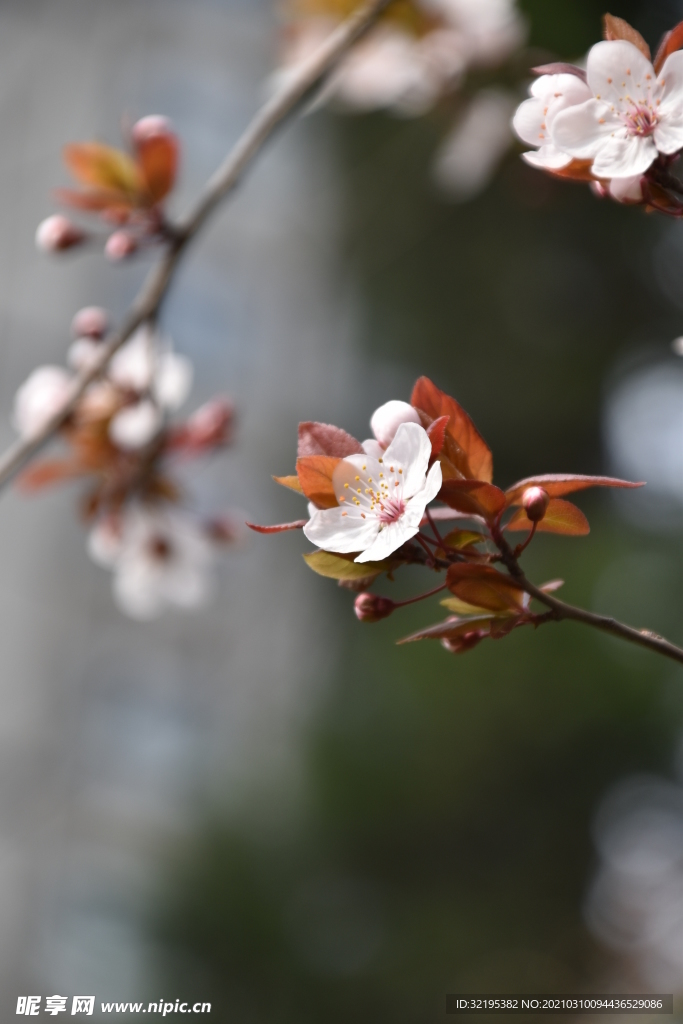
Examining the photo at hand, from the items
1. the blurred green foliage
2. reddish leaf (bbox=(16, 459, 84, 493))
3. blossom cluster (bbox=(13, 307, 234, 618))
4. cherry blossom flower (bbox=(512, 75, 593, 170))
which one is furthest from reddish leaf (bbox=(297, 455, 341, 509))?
the blurred green foliage

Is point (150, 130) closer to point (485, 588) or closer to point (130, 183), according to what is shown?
A: point (130, 183)

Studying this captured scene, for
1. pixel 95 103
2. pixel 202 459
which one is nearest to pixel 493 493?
pixel 202 459

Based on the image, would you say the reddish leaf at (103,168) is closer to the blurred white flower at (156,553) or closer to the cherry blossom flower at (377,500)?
the blurred white flower at (156,553)

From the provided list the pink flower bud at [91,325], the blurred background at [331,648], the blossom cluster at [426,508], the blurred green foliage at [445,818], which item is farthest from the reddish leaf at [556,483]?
the blurred green foliage at [445,818]

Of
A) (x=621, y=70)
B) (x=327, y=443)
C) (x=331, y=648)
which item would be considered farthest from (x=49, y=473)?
(x=331, y=648)

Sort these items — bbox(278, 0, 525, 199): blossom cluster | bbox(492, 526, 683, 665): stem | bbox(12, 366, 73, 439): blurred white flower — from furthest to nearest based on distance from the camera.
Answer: bbox(278, 0, 525, 199): blossom cluster < bbox(12, 366, 73, 439): blurred white flower < bbox(492, 526, 683, 665): stem

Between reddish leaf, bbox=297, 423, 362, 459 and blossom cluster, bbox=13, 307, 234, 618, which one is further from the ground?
reddish leaf, bbox=297, 423, 362, 459

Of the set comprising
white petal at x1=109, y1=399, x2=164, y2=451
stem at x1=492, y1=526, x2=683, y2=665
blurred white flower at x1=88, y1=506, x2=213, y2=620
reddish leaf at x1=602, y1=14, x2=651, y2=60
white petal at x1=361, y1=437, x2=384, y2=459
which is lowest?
blurred white flower at x1=88, y1=506, x2=213, y2=620

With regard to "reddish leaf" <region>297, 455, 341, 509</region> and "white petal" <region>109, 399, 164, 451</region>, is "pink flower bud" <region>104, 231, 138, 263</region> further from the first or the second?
"reddish leaf" <region>297, 455, 341, 509</region>
